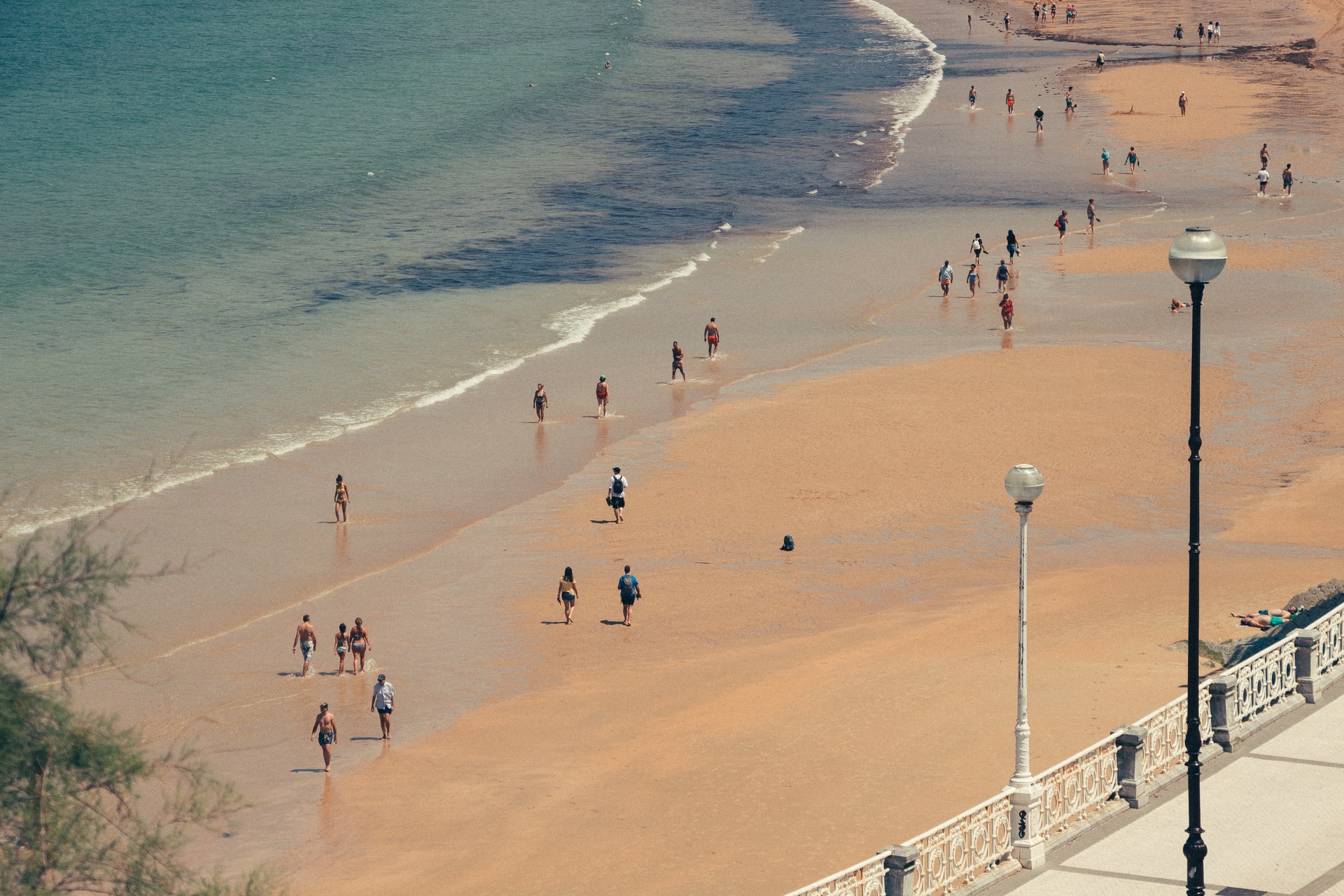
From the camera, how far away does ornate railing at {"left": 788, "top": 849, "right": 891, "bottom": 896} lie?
1383cm

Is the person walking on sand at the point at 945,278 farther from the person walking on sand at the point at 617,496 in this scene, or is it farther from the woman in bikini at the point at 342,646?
the woman in bikini at the point at 342,646

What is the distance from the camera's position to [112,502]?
33.3m

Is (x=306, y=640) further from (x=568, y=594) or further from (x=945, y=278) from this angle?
(x=945, y=278)

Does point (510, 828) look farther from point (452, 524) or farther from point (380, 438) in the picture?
point (380, 438)

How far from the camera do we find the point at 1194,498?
42.6ft

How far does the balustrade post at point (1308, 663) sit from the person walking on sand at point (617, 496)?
1421 cm

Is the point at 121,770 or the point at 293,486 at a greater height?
the point at 121,770

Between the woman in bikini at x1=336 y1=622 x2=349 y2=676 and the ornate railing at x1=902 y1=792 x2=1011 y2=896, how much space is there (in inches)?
486

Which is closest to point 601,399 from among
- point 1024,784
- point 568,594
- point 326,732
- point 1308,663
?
point 568,594

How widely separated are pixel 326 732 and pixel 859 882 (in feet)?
32.4

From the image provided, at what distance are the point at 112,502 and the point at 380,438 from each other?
6408mm

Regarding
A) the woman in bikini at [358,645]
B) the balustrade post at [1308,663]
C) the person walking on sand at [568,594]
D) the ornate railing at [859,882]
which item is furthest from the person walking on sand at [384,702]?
the balustrade post at [1308,663]

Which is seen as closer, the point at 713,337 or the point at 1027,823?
the point at 1027,823

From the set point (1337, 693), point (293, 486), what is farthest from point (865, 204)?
point (1337, 693)
